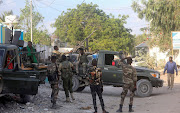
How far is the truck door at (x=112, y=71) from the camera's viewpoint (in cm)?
1441

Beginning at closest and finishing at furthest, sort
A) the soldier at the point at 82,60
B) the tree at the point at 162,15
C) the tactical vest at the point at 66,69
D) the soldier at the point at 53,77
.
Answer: the soldier at the point at 53,77
the tactical vest at the point at 66,69
the soldier at the point at 82,60
the tree at the point at 162,15

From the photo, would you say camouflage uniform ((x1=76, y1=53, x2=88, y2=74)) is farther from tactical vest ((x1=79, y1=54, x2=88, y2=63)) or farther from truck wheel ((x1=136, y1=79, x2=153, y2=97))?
truck wheel ((x1=136, y1=79, x2=153, y2=97))

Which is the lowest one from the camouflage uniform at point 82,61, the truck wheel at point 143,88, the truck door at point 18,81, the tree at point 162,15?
the truck wheel at point 143,88

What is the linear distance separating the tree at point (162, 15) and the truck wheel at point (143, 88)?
610 inches

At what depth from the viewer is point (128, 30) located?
65.1 meters

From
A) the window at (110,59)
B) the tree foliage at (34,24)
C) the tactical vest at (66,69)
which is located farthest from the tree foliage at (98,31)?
the tactical vest at (66,69)

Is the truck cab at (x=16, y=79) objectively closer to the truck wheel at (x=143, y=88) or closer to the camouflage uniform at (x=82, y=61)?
the camouflage uniform at (x=82, y=61)

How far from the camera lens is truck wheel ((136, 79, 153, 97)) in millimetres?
14328

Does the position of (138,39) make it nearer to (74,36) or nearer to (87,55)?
(74,36)

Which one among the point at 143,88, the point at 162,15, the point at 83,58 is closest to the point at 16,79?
the point at 83,58

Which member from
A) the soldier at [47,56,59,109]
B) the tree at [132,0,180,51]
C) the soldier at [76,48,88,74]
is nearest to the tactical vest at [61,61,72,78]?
the soldier at [47,56,59,109]

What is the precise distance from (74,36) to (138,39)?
60.0 meters

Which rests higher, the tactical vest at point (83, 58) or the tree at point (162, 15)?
the tree at point (162, 15)

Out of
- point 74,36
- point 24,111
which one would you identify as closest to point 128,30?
point 74,36
